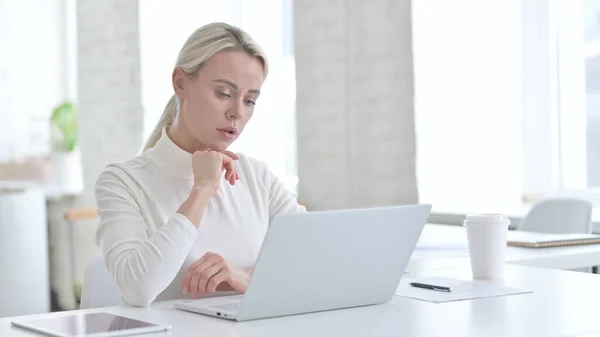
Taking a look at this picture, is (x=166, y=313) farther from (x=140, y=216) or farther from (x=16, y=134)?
(x=16, y=134)

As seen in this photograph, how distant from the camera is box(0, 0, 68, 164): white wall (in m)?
6.44

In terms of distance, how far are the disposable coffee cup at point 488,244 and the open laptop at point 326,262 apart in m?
0.33

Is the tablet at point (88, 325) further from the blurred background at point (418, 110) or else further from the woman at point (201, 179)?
the blurred background at point (418, 110)

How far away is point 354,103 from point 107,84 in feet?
7.44

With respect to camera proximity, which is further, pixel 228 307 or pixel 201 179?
pixel 201 179

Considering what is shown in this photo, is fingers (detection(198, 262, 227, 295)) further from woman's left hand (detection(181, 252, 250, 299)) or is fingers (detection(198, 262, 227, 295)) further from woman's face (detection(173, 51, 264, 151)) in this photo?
woman's face (detection(173, 51, 264, 151))

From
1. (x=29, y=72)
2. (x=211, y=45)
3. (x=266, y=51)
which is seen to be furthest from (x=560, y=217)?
(x=29, y=72)

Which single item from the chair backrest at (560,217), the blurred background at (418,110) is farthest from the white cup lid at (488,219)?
the blurred background at (418,110)

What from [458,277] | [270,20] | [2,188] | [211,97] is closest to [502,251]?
[458,277]

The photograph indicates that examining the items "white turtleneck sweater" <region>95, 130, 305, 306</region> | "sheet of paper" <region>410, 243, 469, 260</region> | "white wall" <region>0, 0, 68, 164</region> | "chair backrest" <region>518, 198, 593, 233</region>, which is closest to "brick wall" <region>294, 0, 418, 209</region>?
"chair backrest" <region>518, 198, 593, 233</region>

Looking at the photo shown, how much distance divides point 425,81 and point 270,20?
154 centimetres

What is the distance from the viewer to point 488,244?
1836 mm

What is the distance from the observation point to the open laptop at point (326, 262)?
55.6 inches

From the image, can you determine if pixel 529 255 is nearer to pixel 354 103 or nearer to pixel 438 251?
pixel 438 251
